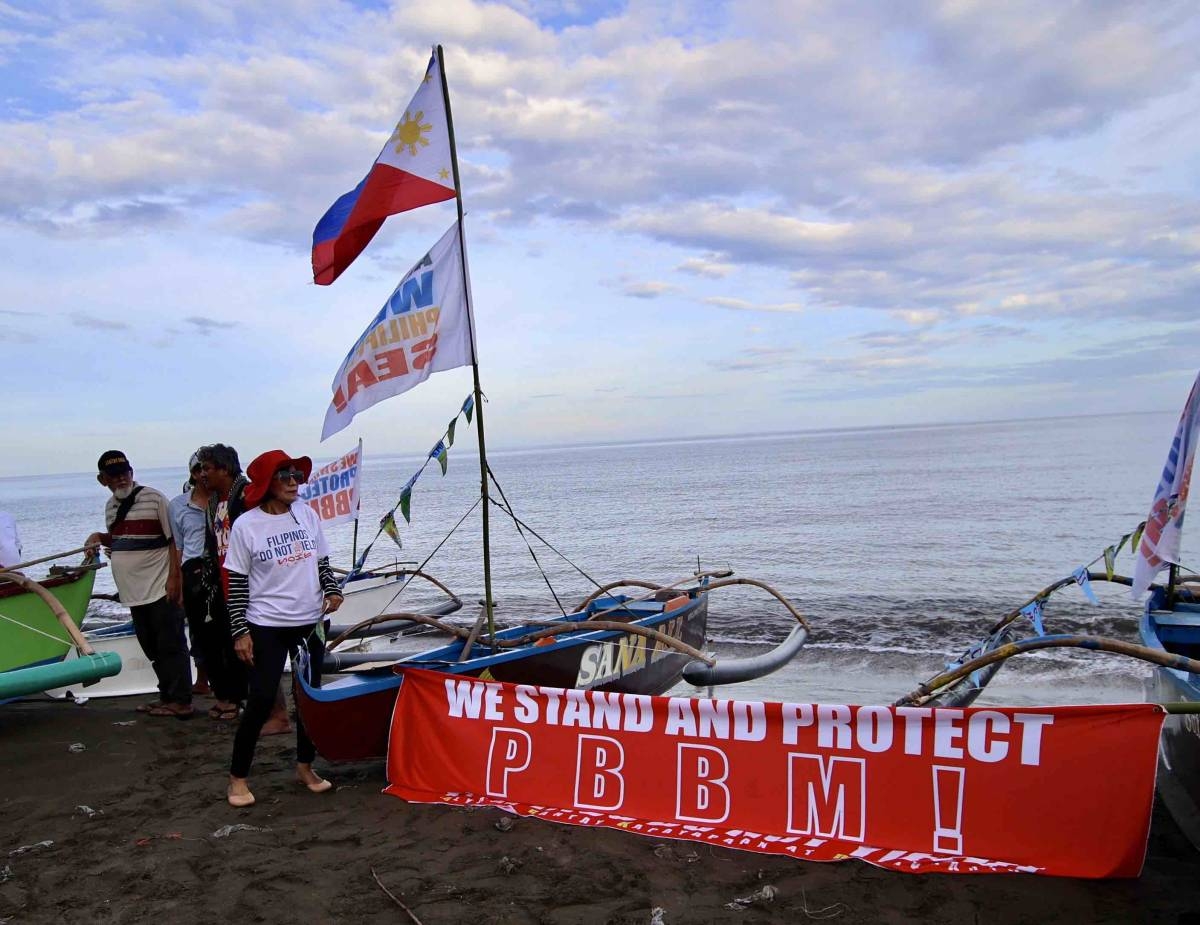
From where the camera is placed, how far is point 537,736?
196 inches

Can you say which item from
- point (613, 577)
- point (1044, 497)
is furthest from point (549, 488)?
point (613, 577)

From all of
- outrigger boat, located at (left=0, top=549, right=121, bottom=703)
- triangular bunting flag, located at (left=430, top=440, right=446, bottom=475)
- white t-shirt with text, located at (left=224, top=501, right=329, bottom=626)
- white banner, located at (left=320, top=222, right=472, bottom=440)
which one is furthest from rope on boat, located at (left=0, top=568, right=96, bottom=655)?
triangular bunting flag, located at (left=430, top=440, right=446, bottom=475)

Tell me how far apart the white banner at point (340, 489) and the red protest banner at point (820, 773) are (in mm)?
6285

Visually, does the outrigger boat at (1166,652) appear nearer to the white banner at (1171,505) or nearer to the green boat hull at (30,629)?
the white banner at (1171,505)

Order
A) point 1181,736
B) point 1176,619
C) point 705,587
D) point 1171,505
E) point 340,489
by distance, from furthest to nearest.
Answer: point 340,489 → point 705,587 → point 1176,619 → point 1171,505 → point 1181,736

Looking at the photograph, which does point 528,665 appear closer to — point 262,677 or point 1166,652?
point 262,677

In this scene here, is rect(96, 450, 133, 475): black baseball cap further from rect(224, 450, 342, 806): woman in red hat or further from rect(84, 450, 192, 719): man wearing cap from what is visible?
rect(224, 450, 342, 806): woman in red hat

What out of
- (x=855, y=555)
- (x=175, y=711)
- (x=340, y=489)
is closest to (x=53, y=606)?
(x=175, y=711)

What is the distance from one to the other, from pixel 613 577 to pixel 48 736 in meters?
16.7

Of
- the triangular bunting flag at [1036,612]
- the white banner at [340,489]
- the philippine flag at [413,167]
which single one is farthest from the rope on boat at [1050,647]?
the white banner at [340,489]

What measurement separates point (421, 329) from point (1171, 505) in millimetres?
5001

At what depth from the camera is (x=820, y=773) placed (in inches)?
173

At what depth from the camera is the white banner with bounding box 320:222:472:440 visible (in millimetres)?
5727

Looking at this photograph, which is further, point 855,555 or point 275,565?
point 855,555
